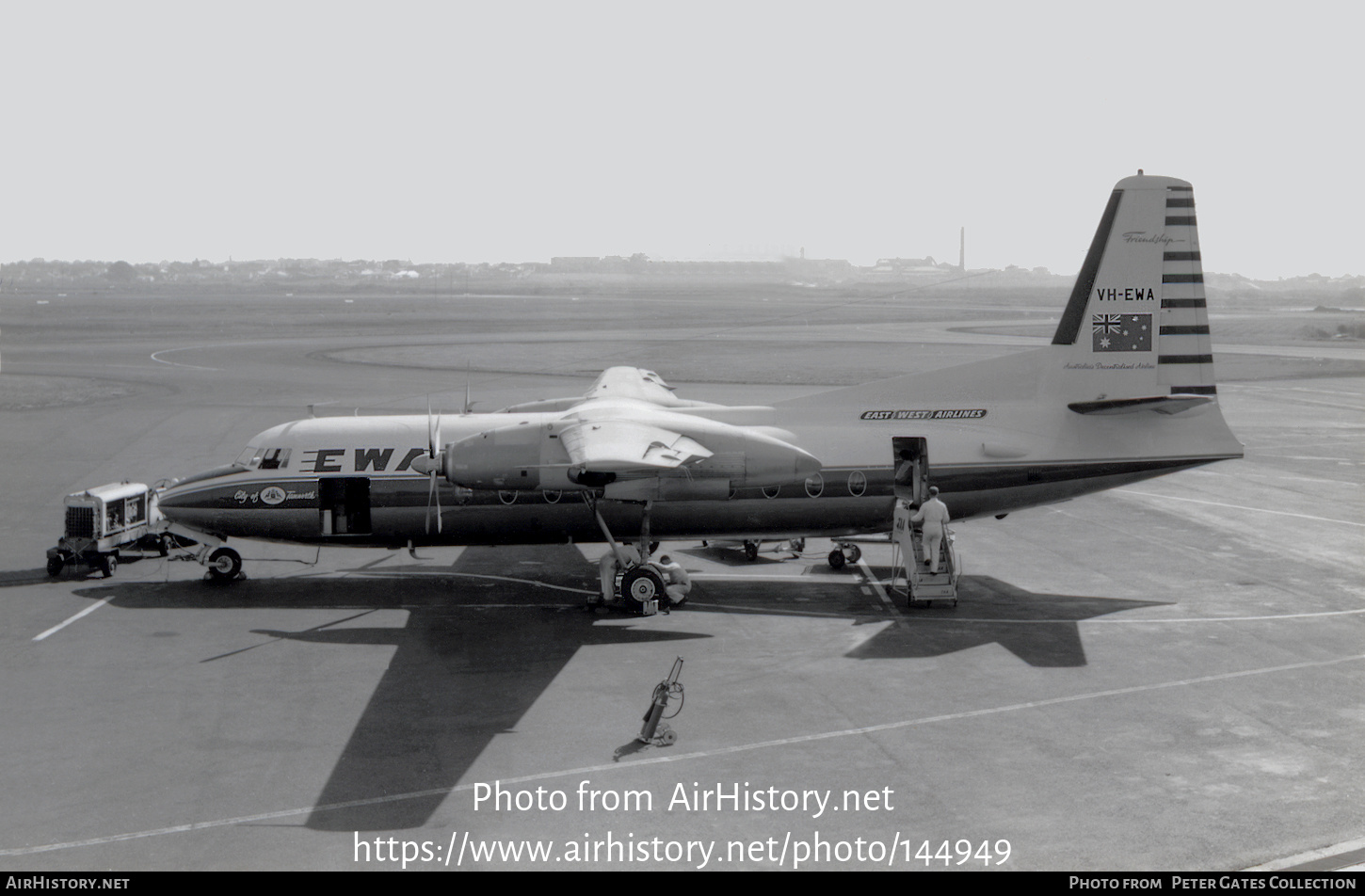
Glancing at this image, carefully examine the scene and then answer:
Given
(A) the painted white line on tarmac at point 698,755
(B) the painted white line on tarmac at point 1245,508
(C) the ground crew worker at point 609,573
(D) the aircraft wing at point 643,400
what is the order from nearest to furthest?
(A) the painted white line on tarmac at point 698,755
(C) the ground crew worker at point 609,573
(D) the aircraft wing at point 643,400
(B) the painted white line on tarmac at point 1245,508

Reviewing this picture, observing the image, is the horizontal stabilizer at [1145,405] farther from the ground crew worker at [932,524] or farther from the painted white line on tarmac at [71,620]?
the painted white line on tarmac at [71,620]

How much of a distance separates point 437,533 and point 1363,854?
17.6 meters

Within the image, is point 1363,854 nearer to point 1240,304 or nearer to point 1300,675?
point 1300,675

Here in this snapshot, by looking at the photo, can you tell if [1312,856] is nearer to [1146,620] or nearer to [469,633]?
[1146,620]

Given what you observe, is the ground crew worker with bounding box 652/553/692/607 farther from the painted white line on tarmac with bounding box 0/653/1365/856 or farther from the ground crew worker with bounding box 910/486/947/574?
the painted white line on tarmac with bounding box 0/653/1365/856

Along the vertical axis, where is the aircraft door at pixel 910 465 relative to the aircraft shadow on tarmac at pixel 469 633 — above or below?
above

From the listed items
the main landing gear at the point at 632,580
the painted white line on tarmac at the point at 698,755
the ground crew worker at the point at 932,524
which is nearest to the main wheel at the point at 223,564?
the main landing gear at the point at 632,580

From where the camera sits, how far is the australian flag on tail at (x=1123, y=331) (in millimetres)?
24906

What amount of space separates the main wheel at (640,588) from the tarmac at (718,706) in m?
0.38

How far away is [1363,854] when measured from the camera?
41.6 ft

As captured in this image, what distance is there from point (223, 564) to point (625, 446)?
11.4 metres

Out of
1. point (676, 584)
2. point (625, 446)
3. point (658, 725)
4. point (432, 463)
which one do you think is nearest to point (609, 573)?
point (676, 584)

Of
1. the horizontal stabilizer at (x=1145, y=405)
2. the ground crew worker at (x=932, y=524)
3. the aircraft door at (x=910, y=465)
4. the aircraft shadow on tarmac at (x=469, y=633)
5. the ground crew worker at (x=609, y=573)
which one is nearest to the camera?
the aircraft shadow on tarmac at (x=469, y=633)

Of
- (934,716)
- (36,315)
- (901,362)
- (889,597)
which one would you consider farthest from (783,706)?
(36,315)
